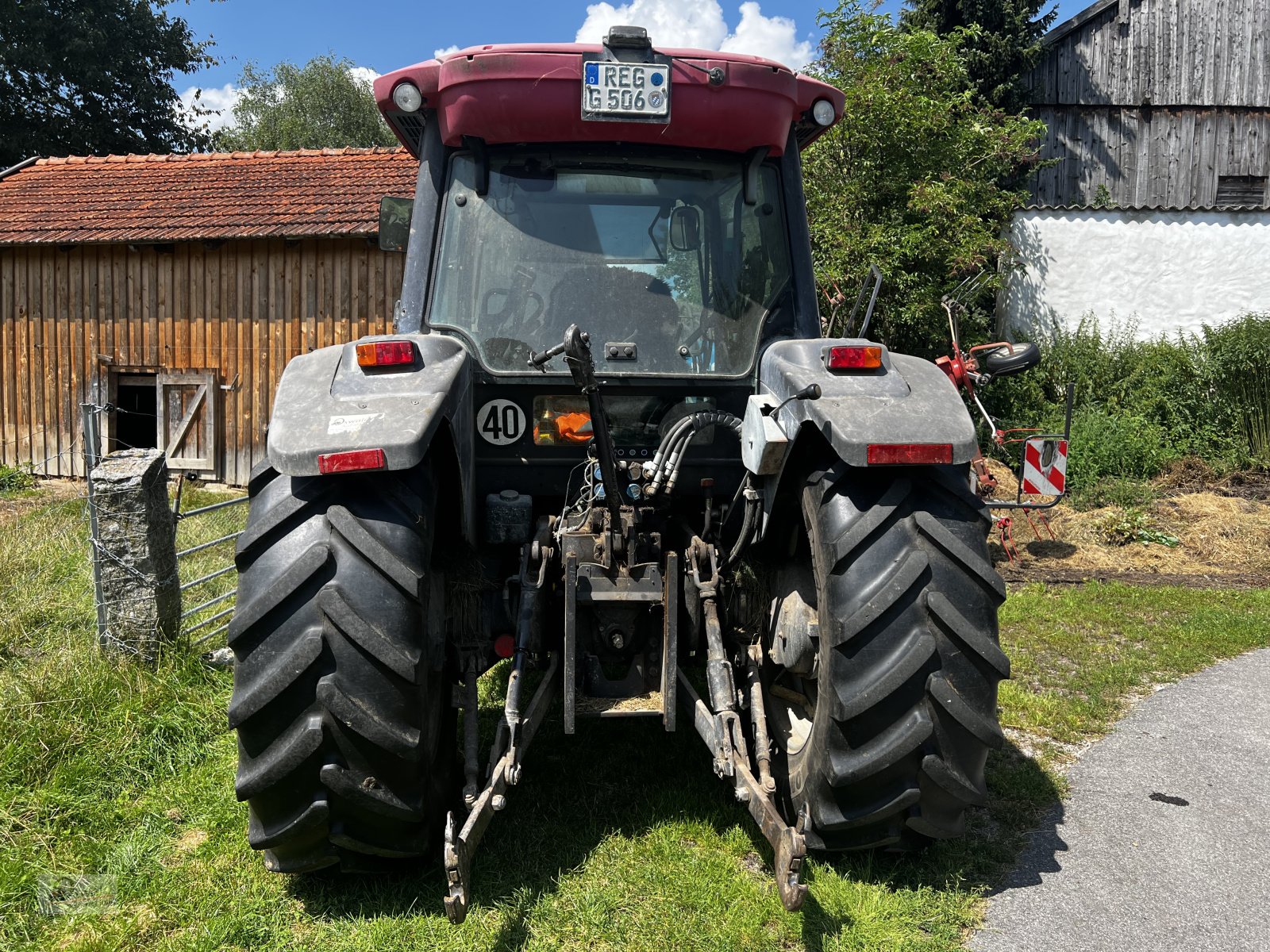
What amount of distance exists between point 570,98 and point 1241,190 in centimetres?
1692

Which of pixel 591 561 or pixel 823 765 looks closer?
pixel 823 765

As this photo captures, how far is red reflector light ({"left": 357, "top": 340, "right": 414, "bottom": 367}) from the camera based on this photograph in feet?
9.05

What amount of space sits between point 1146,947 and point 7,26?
2384cm

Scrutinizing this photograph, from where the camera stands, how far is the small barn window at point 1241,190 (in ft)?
52.4

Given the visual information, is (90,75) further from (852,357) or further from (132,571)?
(852,357)

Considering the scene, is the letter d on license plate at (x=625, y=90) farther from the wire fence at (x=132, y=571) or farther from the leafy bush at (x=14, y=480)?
the leafy bush at (x=14, y=480)

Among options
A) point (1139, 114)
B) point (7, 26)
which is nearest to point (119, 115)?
point (7, 26)

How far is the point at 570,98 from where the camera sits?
3.14 metres

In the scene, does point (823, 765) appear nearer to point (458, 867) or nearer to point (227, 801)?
point (458, 867)

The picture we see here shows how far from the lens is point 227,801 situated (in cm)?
340

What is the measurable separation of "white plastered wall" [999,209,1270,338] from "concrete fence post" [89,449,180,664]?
34.9 ft

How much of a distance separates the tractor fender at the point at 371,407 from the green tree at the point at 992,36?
1387cm

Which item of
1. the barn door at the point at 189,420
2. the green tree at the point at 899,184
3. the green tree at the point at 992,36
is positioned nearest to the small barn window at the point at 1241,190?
the green tree at the point at 992,36

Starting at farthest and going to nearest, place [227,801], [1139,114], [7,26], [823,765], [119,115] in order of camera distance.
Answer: [119,115]
[7,26]
[1139,114]
[227,801]
[823,765]
